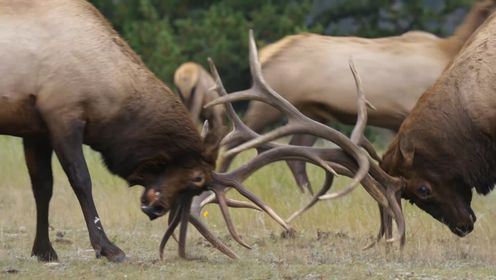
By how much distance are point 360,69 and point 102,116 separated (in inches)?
179

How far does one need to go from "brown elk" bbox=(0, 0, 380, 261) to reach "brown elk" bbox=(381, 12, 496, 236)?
72 centimetres

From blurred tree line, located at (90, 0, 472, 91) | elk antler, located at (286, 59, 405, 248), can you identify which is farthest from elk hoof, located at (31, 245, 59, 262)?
blurred tree line, located at (90, 0, 472, 91)

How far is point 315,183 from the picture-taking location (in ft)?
47.9

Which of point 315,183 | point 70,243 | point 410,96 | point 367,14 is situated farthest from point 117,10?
point 70,243

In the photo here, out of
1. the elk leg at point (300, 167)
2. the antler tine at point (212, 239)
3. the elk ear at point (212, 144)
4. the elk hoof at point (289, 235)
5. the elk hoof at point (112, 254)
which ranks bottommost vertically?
the elk leg at point (300, 167)

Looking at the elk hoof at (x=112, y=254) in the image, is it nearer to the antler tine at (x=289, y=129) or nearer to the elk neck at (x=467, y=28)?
the antler tine at (x=289, y=129)

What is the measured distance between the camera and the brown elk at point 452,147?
31.9ft

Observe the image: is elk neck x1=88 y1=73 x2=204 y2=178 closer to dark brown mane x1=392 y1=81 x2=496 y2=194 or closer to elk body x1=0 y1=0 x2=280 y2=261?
elk body x1=0 y1=0 x2=280 y2=261

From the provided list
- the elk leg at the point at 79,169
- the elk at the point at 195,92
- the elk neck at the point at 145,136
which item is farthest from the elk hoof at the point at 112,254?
the elk at the point at 195,92

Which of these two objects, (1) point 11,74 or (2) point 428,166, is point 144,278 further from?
(2) point 428,166

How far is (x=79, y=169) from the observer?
9031mm

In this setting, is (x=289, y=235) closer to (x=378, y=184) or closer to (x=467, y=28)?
(x=378, y=184)

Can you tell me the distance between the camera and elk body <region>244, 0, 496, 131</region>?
13.0 metres

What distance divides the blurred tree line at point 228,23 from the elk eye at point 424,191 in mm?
12877
